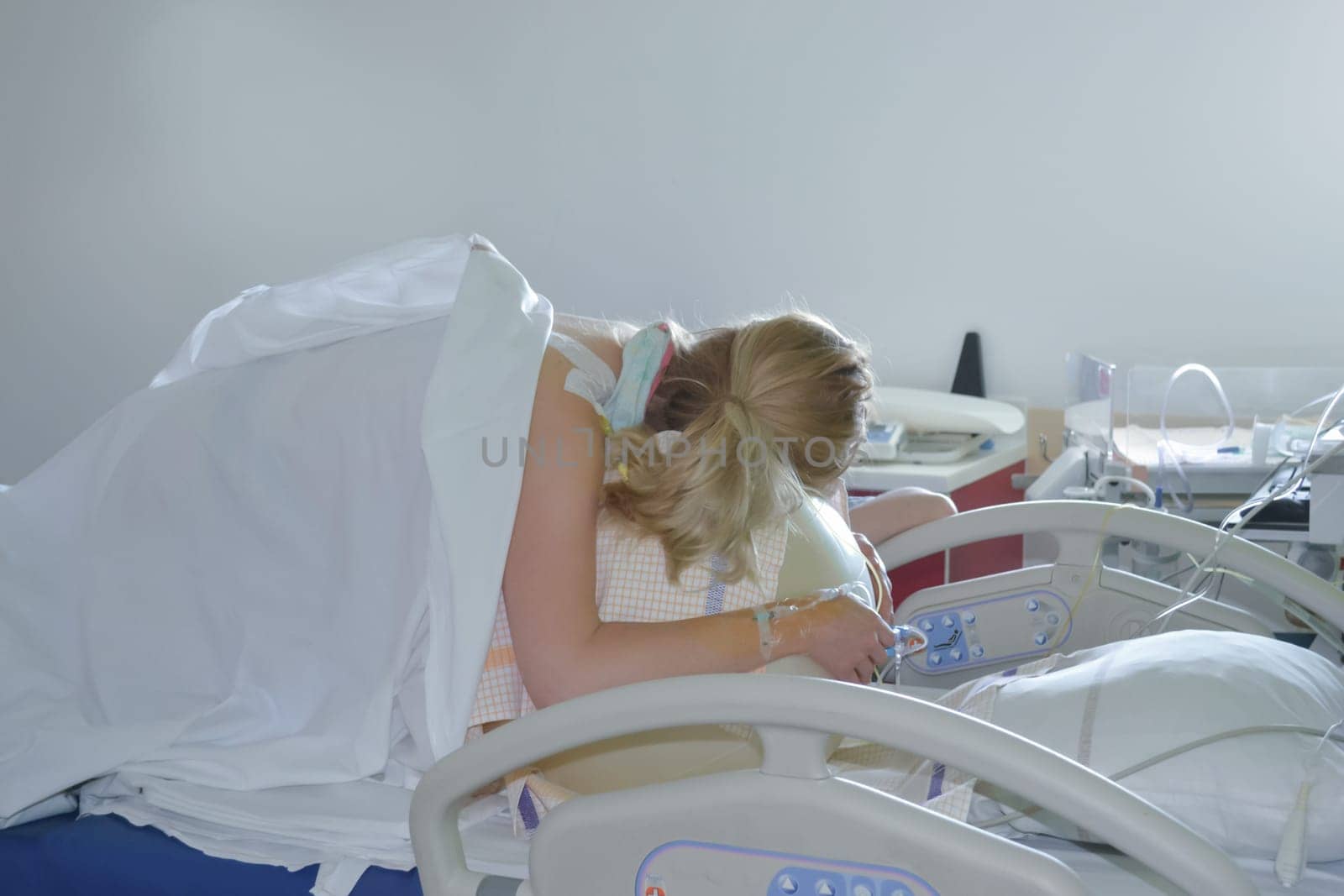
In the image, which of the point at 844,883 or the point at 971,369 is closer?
the point at 844,883

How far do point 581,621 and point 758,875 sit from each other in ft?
1.13

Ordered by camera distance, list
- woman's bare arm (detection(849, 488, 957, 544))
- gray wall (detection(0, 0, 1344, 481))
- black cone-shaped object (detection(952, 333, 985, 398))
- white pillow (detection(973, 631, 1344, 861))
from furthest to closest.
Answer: black cone-shaped object (detection(952, 333, 985, 398)) < gray wall (detection(0, 0, 1344, 481)) < woman's bare arm (detection(849, 488, 957, 544)) < white pillow (detection(973, 631, 1344, 861))

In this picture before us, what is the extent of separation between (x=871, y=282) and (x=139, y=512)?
179 cm

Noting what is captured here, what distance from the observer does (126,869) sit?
1.30m

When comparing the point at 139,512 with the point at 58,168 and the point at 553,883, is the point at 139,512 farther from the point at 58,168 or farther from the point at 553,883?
the point at 58,168

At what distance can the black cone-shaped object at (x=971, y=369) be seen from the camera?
2.70 meters

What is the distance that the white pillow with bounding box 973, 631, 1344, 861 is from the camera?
1.08m

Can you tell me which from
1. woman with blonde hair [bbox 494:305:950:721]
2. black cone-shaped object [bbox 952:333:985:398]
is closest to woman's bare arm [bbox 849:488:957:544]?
woman with blonde hair [bbox 494:305:950:721]

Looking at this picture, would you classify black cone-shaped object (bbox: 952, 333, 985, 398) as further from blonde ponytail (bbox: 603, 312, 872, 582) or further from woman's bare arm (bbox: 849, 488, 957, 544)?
blonde ponytail (bbox: 603, 312, 872, 582)

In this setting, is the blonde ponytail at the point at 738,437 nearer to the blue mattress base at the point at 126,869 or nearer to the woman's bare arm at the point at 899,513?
the woman's bare arm at the point at 899,513

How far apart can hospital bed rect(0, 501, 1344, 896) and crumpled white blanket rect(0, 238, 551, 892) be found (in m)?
0.07

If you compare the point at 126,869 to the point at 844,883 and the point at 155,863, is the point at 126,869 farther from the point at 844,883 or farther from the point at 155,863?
the point at 844,883

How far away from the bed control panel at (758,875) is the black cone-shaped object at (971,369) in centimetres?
186

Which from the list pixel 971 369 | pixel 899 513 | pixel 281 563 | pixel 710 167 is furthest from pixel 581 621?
pixel 710 167
